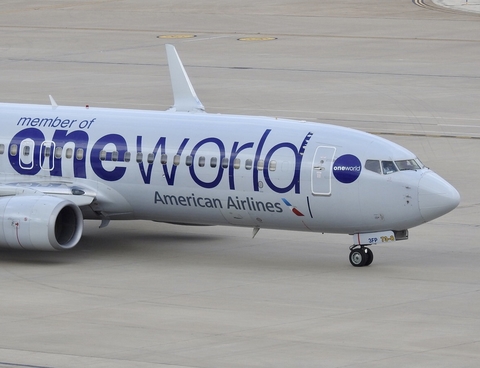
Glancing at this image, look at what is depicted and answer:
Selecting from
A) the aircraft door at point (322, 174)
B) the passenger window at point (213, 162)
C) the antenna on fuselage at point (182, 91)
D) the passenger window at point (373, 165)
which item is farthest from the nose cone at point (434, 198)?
the antenna on fuselage at point (182, 91)

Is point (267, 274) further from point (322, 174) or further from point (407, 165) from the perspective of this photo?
point (407, 165)

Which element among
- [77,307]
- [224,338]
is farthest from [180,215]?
[224,338]

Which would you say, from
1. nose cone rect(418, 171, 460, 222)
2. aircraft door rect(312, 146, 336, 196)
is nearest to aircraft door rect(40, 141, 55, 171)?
aircraft door rect(312, 146, 336, 196)

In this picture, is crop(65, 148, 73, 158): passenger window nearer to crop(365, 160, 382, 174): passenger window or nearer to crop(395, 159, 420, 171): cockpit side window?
crop(365, 160, 382, 174): passenger window

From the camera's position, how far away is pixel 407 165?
30156 mm

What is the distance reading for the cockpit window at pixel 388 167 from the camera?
2991 centimetres

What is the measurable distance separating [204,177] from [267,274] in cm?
291

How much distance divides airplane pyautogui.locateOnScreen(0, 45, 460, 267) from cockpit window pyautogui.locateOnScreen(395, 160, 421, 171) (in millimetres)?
30

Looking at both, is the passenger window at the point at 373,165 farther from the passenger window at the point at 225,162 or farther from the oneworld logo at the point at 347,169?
the passenger window at the point at 225,162

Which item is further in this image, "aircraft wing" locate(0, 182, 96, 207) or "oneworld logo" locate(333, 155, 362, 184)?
"aircraft wing" locate(0, 182, 96, 207)

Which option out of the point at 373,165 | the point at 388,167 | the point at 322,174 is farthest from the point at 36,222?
the point at 388,167

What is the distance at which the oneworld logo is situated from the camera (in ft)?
98.1

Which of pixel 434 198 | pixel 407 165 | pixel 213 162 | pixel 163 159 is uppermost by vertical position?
pixel 163 159

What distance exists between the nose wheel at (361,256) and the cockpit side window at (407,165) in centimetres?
216
